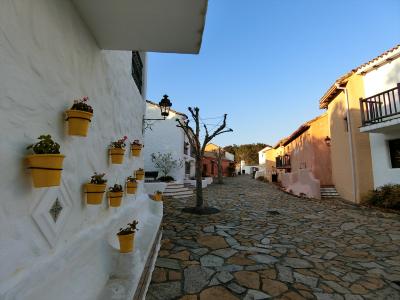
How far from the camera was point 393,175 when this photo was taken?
35.7 ft

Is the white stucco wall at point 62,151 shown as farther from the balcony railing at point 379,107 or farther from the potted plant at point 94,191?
the balcony railing at point 379,107

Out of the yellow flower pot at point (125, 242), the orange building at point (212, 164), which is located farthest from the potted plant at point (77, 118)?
the orange building at point (212, 164)

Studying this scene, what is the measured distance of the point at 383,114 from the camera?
37.1 ft

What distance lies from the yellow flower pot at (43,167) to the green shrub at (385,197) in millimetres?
12263

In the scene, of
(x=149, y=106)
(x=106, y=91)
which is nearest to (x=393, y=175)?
(x=106, y=91)

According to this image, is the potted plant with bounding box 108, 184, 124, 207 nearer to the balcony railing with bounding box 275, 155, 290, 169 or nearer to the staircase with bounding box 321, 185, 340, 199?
the staircase with bounding box 321, 185, 340, 199

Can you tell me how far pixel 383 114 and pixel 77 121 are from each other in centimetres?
1319

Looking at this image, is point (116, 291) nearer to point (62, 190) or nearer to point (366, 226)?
point (62, 190)

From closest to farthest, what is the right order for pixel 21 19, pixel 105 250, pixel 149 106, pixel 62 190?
pixel 21 19 → pixel 62 190 → pixel 105 250 → pixel 149 106

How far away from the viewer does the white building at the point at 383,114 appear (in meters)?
10.7

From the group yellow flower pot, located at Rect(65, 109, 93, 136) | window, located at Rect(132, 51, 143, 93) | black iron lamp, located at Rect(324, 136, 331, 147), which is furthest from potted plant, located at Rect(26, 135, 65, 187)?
black iron lamp, located at Rect(324, 136, 331, 147)

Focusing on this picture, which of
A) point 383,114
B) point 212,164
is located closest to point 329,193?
point 383,114

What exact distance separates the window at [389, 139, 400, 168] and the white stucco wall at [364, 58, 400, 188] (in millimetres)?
147

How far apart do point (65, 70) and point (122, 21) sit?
855 millimetres
